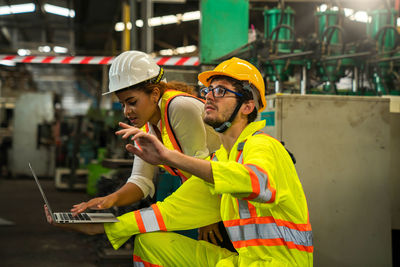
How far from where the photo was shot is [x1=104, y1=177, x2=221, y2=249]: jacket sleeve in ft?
7.45

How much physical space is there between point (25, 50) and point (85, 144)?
624cm

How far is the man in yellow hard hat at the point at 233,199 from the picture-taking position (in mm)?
1734

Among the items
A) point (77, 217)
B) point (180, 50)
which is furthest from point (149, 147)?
point (180, 50)

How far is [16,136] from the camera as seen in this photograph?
11.6m

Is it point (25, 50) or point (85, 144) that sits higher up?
point (25, 50)

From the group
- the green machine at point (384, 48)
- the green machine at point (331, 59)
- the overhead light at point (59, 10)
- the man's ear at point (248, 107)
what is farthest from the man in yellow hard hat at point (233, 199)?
the overhead light at point (59, 10)

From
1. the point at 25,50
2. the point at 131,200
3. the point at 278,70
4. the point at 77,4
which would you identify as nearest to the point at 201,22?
the point at 278,70

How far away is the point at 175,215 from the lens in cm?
233

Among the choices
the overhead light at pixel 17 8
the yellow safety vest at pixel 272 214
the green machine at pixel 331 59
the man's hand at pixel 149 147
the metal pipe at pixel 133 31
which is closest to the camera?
the man's hand at pixel 149 147

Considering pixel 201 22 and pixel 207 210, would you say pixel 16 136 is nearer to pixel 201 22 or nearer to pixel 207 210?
pixel 201 22

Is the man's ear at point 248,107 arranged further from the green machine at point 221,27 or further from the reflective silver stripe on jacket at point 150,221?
the green machine at point 221,27

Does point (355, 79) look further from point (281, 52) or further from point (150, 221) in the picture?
point (150, 221)

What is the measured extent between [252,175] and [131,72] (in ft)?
3.99

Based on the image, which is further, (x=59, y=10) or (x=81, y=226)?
(x=59, y=10)
